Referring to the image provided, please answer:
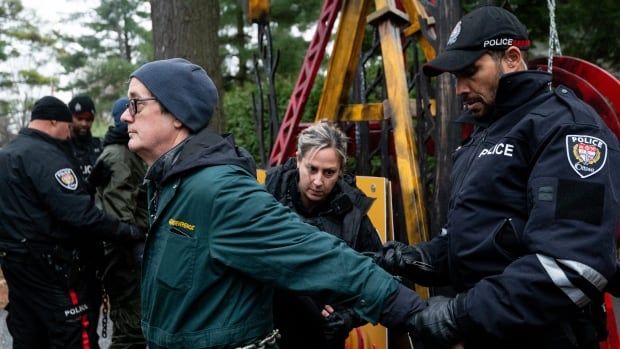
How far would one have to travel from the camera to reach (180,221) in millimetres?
1771

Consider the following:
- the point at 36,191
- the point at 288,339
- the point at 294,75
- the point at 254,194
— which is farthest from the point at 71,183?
the point at 294,75

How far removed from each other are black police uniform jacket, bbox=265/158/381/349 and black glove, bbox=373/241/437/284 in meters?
0.33

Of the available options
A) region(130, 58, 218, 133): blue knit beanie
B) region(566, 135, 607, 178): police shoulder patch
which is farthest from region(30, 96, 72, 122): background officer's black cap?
region(566, 135, 607, 178): police shoulder patch

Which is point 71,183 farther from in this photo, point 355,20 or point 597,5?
point 597,5

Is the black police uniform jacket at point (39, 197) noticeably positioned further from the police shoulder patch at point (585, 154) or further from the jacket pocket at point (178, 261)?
the police shoulder patch at point (585, 154)

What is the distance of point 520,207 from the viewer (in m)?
1.83

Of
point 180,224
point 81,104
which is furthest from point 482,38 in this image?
point 81,104

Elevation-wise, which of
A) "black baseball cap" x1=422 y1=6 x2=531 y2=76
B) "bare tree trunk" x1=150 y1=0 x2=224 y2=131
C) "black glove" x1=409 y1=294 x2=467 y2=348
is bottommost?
"black glove" x1=409 y1=294 x2=467 y2=348

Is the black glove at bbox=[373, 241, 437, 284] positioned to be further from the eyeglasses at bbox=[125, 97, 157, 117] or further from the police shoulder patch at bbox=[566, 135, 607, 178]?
the eyeglasses at bbox=[125, 97, 157, 117]

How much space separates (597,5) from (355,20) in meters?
3.01

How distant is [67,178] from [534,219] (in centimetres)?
295

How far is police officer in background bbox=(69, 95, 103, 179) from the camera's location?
18.3 feet

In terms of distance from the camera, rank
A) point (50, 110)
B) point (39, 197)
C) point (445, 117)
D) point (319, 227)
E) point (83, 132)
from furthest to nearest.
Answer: point (83, 132) < point (50, 110) < point (445, 117) < point (39, 197) < point (319, 227)

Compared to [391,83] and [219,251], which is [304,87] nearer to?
[391,83]
